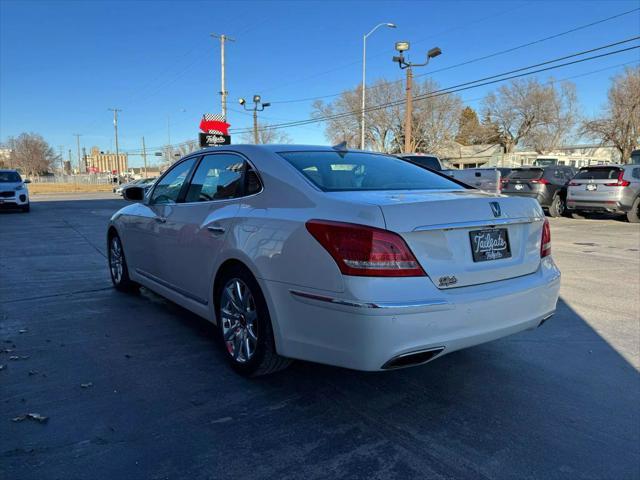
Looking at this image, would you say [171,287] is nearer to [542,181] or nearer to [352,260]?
[352,260]

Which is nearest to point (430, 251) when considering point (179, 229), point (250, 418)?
point (250, 418)

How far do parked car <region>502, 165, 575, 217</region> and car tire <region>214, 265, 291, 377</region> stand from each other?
14.7 metres

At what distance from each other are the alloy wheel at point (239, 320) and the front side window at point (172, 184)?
135 cm

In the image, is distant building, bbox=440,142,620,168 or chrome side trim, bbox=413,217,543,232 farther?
distant building, bbox=440,142,620,168

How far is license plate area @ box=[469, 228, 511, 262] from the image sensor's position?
9.45 ft

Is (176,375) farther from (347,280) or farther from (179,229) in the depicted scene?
(347,280)

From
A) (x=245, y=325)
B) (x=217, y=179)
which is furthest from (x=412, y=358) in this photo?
(x=217, y=179)

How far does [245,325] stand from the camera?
134 inches

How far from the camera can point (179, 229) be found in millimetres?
4176

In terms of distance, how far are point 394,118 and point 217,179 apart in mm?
49300

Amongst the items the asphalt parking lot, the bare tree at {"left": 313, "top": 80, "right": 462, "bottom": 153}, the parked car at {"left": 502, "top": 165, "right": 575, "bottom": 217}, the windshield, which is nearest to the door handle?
the asphalt parking lot

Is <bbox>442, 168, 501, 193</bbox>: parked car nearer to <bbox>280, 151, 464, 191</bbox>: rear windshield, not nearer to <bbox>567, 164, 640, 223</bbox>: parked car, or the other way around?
<bbox>567, 164, 640, 223</bbox>: parked car

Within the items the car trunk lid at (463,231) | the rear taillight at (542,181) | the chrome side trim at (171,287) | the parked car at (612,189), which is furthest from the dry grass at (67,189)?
the car trunk lid at (463,231)

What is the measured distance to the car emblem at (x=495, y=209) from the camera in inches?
119
